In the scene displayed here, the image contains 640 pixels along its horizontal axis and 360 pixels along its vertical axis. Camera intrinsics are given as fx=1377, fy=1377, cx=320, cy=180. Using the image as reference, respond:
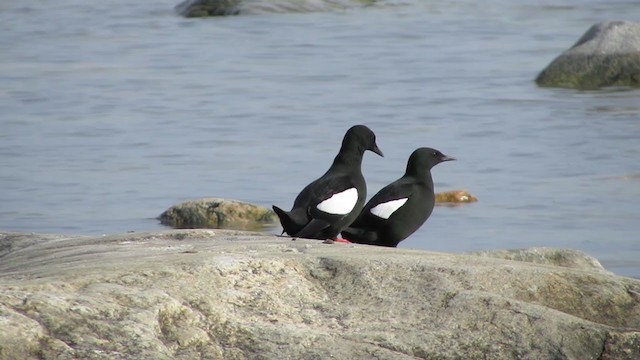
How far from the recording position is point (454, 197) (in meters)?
11.4

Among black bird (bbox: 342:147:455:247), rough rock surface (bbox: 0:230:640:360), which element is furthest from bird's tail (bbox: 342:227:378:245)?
rough rock surface (bbox: 0:230:640:360)

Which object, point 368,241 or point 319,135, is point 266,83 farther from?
point 368,241

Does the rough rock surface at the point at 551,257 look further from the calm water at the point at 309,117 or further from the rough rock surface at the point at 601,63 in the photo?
the rough rock surface at the point at 601,63

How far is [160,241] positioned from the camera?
21.7 feet

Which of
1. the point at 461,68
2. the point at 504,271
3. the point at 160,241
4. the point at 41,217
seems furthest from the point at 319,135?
the point at 504,271

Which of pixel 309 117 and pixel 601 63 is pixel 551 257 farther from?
pixel 601 63

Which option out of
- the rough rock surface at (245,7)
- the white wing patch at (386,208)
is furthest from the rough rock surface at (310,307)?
the rough rock surface at (245,7)

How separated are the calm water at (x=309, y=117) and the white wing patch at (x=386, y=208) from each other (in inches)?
88.7

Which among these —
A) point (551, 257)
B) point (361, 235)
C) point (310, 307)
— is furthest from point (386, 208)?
point (310, 307)

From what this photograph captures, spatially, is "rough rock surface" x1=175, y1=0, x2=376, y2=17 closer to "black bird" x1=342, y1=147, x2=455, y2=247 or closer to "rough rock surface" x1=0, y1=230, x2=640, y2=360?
"black bird" x1=342, y1=147, x2=455, y2=247

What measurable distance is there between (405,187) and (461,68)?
486 inches

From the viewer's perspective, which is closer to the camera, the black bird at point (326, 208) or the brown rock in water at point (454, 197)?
the black bird at point (326, 208)

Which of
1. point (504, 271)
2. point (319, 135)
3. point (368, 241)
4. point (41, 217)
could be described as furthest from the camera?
point (319, 135)

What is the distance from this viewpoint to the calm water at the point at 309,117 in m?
11.2
